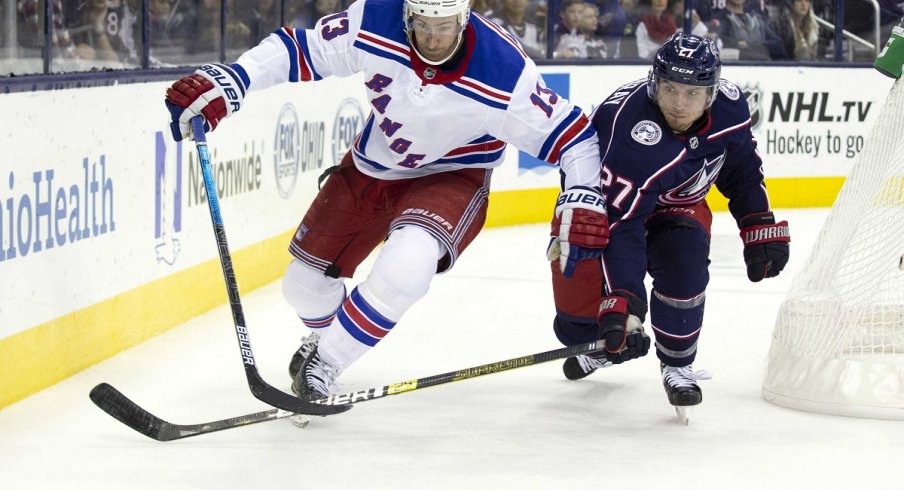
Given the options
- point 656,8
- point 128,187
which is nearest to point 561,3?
point 656,8

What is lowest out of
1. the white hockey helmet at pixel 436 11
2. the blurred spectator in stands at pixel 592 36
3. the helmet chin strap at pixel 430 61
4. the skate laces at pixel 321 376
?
the blurred spectator in stands at pixel 592 36

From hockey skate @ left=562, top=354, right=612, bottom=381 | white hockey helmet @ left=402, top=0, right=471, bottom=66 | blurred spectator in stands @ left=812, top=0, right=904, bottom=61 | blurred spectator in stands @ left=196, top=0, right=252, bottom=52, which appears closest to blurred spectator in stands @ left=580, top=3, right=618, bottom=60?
blurred spectator in stands @ left=812, top=0, right=904, bottom=61

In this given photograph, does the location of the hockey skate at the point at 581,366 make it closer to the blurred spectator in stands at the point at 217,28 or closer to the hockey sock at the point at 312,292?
the hockey sock at the point at 312,292

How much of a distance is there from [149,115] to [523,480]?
6.48ft

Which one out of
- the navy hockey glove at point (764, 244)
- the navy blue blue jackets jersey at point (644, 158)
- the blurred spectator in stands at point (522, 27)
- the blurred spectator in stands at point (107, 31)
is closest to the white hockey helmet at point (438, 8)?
the navy blue blue jackets jersey at point (644, 158)

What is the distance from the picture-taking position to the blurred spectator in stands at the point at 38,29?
3676 millimetres

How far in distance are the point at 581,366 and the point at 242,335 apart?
3.56 feet

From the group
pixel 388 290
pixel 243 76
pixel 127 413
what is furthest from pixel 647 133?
pixel 127 413

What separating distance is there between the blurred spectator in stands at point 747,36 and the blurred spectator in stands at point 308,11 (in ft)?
8.89

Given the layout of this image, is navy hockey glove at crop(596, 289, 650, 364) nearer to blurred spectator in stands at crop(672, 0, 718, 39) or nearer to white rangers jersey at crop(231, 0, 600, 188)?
white rangers jersey at crop(231, 0, 600, 188)

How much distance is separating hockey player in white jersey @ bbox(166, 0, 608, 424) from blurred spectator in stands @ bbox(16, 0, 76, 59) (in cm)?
75

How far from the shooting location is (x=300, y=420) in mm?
3252

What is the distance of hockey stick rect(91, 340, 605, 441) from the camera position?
3.08 metres

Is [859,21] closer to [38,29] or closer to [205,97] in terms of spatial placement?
[38,29]
